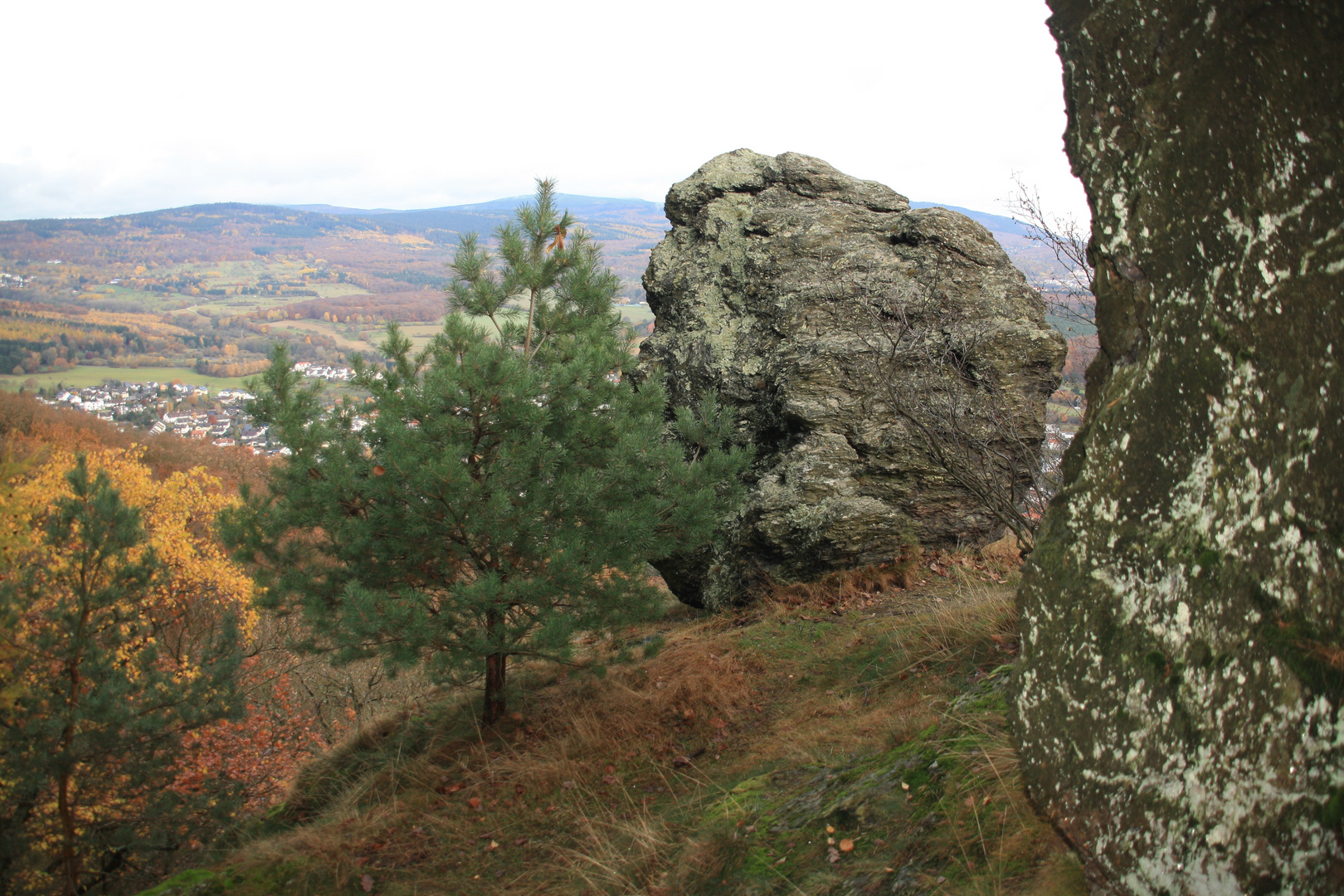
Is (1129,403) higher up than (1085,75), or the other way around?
(1085,75)

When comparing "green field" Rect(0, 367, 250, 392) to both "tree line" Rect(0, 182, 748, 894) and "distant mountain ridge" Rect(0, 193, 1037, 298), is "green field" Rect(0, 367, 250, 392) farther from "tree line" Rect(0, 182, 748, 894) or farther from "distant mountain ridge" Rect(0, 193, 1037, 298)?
"tree line" Rect(0, 182, 748, 894)

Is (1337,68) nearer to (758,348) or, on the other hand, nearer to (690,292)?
(758,348)

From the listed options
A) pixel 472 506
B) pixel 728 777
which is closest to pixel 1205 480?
pixel 728 777

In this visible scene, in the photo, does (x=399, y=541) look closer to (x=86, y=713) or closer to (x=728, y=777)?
(x=728, y=777)

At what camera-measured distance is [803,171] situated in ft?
26.1

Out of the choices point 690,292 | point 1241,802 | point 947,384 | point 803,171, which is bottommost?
point 1241,802

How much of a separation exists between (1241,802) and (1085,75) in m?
1.92

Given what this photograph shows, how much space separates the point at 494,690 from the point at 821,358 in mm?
3763

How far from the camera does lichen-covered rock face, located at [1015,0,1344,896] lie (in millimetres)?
1498

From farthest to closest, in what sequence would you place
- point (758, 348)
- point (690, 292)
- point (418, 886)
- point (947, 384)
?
point (690, 292), point (758, 348), point (947, 384), point (418, 886)

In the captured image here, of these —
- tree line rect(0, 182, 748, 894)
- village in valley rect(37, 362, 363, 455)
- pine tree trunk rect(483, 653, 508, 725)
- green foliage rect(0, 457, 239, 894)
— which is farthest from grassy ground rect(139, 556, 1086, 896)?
village in valley rect(37, 362, 363, 455)

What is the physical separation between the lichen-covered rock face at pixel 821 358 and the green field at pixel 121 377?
56.6m

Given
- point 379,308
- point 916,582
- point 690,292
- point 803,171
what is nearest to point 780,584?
point 916,582

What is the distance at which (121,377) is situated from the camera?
5888 cm
